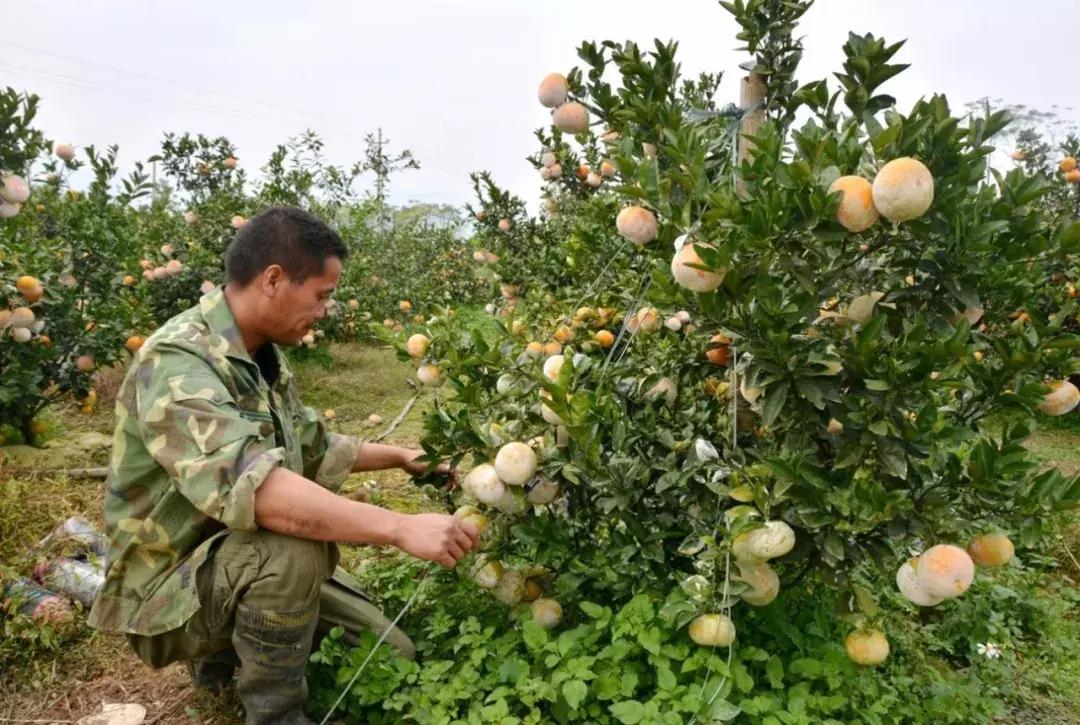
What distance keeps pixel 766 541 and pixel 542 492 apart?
1.81 feet

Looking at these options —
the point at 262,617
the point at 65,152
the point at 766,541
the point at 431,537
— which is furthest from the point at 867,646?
the point at 65,152

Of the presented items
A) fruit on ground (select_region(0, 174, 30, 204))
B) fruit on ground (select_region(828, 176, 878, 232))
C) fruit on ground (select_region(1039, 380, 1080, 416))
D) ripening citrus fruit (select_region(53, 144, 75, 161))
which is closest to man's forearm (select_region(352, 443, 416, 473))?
fruit on ground (select_region(828, 176, 878, 232))

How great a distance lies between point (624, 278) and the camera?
303 cm

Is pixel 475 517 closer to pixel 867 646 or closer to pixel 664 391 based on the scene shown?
pixel 664 391

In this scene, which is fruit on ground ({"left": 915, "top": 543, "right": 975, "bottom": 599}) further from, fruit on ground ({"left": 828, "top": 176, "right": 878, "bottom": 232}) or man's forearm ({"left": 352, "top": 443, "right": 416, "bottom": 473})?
man's forearm ({"left": 352, "top": 443, "right": 416, "bottom": 473})

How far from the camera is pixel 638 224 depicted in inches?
74.0

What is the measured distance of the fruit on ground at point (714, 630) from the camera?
177 cm

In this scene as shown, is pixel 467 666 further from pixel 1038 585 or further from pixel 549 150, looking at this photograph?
pixel 549 150

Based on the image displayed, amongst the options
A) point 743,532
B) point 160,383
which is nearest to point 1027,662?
point 743,532

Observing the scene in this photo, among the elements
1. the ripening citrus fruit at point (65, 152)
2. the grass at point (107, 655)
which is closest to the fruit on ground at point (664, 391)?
the grass at point (107, 655)

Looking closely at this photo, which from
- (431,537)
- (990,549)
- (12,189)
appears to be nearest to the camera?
(990,549)

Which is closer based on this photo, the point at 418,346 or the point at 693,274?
the point at 693,274

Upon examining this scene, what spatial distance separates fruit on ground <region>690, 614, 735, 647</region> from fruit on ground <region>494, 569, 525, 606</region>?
1.65ft

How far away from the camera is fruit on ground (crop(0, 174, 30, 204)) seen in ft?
9.86
